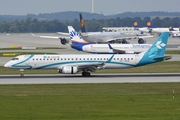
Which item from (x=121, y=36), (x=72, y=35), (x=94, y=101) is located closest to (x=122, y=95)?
(x=94, y=101)

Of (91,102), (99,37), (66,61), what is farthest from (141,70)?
(99,37)

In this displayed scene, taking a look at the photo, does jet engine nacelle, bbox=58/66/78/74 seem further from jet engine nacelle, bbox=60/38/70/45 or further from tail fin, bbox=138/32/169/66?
jet engine nacelle, bbox=60/38/70/45

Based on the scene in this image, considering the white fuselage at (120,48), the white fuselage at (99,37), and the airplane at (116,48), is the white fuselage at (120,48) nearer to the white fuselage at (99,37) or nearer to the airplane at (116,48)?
the airplane at (116,48)

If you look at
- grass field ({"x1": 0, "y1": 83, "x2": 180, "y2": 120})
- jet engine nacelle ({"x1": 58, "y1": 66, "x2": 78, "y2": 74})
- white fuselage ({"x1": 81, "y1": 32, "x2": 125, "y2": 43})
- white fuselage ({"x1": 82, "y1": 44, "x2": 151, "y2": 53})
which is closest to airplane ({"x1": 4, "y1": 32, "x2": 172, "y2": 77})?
jet engine nacelle ({"x1": 58, "y1": 66, "x2": 78, "y2": 74})

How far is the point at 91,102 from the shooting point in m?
42.2

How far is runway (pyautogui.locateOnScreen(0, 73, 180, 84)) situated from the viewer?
57.8 metres

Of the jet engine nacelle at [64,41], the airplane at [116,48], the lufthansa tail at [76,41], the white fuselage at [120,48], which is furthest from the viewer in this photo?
the jet engine nacelle at [64,41]

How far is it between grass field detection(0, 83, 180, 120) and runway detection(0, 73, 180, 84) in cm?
385

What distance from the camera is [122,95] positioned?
4669cm

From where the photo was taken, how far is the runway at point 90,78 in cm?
5781

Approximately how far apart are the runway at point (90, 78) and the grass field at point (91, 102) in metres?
3.85

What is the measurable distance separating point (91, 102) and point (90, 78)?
19100 millimetres

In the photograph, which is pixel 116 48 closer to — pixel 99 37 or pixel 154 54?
pixel 99 37

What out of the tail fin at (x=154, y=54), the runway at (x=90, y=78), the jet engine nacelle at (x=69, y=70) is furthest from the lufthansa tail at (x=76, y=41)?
the jet engine nacelle at (x=69, y=70)
